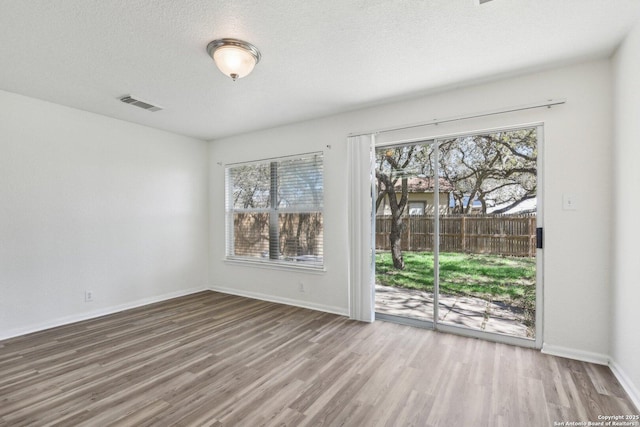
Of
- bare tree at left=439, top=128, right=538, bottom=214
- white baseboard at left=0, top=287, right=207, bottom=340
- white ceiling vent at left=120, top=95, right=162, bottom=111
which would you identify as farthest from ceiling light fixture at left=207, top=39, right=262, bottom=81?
white baseboard at left=0, top=287, right=207, bottom=340

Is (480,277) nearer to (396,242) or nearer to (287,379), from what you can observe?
(396,242)

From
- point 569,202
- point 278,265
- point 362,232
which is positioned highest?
point 569,202

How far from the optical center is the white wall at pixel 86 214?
3227 mm

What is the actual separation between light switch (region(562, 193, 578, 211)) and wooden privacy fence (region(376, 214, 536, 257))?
0.92 ft

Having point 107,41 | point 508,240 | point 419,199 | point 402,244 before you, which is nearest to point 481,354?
point 508,240

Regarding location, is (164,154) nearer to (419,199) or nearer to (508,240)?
(419,199)

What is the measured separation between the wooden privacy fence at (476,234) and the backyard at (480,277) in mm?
75

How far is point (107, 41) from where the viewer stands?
2.27 meters

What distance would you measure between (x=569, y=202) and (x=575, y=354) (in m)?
1.29

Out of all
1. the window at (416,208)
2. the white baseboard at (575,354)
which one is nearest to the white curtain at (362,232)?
the window at (416,208)

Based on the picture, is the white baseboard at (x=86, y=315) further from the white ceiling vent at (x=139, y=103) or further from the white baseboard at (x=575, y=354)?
the white baseboard at (x=575, y=354)

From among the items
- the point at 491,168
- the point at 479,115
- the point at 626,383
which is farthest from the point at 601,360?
the point at 479,115

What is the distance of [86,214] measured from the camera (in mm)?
3756

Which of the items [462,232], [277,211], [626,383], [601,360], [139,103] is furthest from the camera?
[277,211]
